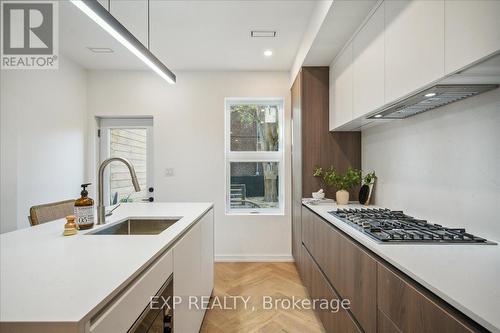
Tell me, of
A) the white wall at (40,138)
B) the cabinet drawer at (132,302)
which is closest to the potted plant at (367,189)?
the cabinet drawer at (132,302)

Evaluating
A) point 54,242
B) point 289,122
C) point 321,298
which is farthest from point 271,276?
point 54,242

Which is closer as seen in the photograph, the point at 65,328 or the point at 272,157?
the point at 65,328

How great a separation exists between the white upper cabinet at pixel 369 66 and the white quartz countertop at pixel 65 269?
4.95 feet

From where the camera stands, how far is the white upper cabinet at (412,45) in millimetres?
1113

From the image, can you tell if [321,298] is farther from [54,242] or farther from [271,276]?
[54,242]

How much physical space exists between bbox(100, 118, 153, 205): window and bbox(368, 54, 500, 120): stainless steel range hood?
3.19 m

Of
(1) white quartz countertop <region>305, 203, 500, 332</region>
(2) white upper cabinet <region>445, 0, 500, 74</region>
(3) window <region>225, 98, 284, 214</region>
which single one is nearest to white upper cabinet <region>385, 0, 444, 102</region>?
(2) white upper cabinet <region>445, 0, 500, 74</region>

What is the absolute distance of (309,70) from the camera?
2.81 meters

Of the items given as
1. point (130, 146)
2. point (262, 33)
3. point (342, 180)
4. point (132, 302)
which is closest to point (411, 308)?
point (132, 302)

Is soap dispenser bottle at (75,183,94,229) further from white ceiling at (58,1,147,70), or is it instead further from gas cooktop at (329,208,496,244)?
white ceiling at (58,1,147,70)

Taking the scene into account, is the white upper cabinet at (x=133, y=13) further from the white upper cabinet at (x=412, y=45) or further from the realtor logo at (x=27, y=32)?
the white upper cabinet at (x=412, y=45)

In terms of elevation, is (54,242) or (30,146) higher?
(30,146)

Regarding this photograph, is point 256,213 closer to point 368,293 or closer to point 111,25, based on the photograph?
point 368,293

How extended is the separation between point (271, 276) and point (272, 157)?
5.29 feet
